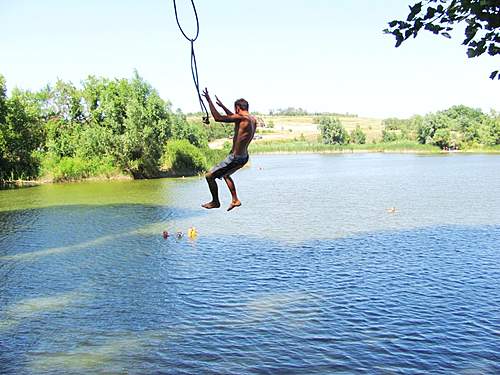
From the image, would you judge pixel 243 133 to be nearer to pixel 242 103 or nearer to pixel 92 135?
pixel 242 103

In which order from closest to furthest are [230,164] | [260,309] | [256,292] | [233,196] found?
[230,164] < [233,196] < [260,309] < [256,292]

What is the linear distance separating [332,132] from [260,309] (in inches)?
4965

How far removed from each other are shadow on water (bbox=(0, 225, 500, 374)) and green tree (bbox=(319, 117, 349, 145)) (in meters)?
117

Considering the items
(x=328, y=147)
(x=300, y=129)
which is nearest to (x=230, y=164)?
(x=328, y=147)

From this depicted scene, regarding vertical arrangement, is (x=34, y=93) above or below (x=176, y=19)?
above

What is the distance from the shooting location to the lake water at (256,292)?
12.7m

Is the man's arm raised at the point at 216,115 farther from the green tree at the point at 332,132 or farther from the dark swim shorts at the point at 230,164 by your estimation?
the green tree at the point at 332,132

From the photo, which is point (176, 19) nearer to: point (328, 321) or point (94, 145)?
point (328, 321)

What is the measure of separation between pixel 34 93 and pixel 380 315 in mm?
61319

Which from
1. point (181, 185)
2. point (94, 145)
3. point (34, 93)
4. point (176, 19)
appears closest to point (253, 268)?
point (176, 19)

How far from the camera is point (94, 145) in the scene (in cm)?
6016

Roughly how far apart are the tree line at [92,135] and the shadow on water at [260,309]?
37703mm

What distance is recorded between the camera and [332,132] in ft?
455

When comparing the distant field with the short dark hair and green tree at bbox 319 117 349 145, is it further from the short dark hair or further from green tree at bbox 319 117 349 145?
the short dark hair
